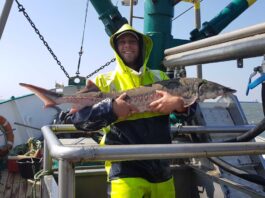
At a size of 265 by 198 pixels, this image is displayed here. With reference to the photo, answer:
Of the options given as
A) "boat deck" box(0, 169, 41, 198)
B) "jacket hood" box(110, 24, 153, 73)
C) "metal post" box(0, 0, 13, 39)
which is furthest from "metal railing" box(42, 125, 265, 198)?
"boat deck" box(0, 169, 41, 198)

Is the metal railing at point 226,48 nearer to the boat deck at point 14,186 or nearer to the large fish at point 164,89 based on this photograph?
the large fish at point 164,89

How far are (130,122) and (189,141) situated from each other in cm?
157

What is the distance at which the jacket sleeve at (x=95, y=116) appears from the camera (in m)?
2.62

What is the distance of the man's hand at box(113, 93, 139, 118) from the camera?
8.62ft

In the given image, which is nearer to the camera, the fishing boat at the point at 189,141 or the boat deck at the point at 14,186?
the fishing boat at the point at 189,141

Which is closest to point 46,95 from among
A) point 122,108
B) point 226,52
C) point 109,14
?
point 122,108

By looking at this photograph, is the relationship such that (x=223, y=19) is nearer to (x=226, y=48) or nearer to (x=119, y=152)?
(x=226, y=48)

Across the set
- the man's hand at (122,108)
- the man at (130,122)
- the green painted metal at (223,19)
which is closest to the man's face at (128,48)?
the man at (130,122)

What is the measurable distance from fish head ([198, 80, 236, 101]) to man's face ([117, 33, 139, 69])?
68 centimetres

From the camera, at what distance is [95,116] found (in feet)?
8.72

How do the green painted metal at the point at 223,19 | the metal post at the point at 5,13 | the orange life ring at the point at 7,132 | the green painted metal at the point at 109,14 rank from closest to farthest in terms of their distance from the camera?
the metal post at the point at 5,13 < the green painted metal at the point at 223,19 < the green painted metal at the point at 109,14 < the orange life ring at the point at 7,132

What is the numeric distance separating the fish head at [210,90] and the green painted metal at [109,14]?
373 cm

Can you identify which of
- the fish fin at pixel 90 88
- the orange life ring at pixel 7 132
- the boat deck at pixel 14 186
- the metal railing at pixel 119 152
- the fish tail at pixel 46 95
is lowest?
the boat deck at pixel 14 186

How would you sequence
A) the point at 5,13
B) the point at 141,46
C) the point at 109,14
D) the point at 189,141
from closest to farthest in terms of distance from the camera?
1. the point at 141,46
2. the point at 189,141
3. the point at 5,13
4. the point at 109,14
